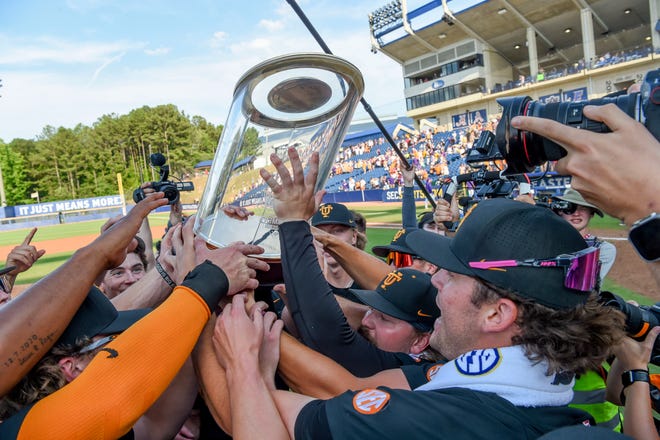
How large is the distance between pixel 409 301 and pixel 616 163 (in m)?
1.33

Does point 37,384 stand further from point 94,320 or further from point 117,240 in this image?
point 117,240

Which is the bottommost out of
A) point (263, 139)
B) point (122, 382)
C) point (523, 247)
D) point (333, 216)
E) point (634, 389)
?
point (634, 389)

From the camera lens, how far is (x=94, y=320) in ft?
5.07

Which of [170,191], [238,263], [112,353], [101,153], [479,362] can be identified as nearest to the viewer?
[112,353]

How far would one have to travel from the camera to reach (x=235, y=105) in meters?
1.92

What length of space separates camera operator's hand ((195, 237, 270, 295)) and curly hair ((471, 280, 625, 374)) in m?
0.83

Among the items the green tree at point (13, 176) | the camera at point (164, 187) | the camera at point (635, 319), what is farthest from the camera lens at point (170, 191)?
the green tree at point (13, 176)

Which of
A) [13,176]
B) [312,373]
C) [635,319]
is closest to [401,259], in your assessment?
[635,319]

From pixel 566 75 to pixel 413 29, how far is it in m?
17.4

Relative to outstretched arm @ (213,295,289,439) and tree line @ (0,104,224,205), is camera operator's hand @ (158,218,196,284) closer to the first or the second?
outstretched arm @ (213,295,289,439)

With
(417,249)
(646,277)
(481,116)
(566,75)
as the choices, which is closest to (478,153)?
(417,249)

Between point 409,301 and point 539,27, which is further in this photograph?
point 539,27

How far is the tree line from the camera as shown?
65.4 meters

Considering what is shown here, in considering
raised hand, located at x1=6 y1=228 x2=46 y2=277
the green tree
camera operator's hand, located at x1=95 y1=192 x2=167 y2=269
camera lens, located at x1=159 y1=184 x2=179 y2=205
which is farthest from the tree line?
camera operator's hand, located at x1=95 y1=192 x2=167 y2=269
